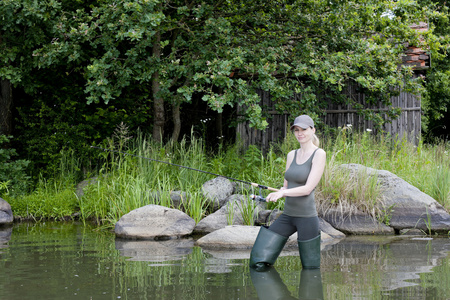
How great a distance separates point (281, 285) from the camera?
521cm

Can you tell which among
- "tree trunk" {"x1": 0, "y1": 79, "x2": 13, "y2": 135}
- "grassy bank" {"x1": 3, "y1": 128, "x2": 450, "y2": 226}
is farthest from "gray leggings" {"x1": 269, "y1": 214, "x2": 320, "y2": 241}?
"tree trunk" {"x1": 0, "y1": 79, "x2": 13, "y2": 135}

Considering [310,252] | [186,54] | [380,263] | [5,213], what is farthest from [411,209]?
[5,213]

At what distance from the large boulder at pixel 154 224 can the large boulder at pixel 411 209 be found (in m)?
2.97

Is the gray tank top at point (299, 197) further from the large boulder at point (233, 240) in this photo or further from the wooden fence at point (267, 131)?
the wooden fence at point (267, 131)

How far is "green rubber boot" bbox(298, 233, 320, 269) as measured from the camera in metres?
5.61

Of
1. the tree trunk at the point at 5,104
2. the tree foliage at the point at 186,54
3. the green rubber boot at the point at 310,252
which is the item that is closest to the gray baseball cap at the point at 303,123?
the green rubber boot at the point at 310,252

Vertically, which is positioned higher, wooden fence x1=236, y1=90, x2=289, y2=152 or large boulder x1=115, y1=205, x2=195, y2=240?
wooden fence x1=236, y1=90, x2=289, y2=152

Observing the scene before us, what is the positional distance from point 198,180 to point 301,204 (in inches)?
196

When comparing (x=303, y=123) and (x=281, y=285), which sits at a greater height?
(x=303, y=123)

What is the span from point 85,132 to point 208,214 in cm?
424

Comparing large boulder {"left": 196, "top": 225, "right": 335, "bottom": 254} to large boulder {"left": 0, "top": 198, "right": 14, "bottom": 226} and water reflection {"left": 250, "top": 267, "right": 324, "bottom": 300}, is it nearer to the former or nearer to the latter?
water reflection {"left": 250, "top": 267, "right": 324, "bottom": 300}

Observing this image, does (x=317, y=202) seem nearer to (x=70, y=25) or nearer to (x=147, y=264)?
(x=147, y=264)

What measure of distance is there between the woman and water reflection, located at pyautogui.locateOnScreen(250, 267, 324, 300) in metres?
0.15

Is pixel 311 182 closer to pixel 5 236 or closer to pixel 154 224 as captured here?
pixel 154 224
